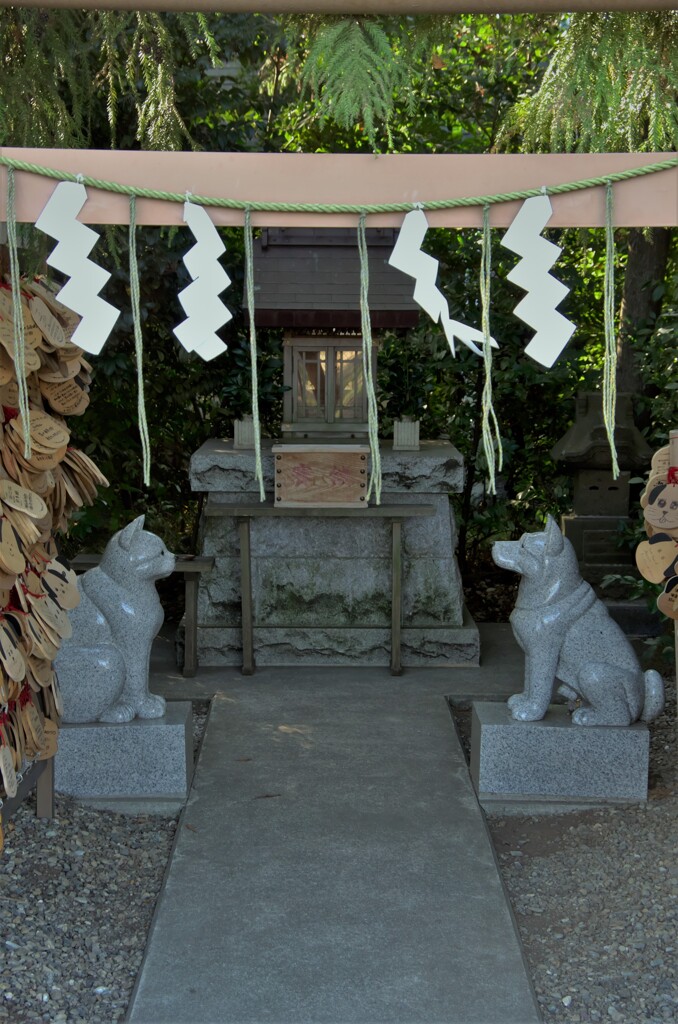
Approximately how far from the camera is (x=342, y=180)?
2545 millimetres

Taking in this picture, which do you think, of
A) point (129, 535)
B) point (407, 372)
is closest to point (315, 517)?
point (407, 372)

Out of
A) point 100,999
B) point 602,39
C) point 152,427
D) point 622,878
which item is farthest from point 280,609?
point 602,39

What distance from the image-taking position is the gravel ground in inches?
121

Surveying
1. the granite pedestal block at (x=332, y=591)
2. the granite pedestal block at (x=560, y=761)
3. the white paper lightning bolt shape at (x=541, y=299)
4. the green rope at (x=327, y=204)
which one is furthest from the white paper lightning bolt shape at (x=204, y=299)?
the granite pedestal block at (x=332, y=591)

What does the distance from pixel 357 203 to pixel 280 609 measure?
3.98m

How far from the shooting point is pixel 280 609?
628 centimetres

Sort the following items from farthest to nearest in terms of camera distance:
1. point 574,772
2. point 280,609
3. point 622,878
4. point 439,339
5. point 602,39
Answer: point 439,339 < point 280,609 < point 574,772 < point 622,878 < point 602,39

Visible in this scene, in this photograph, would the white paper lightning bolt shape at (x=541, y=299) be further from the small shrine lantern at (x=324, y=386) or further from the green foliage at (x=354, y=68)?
the small shrine lantern at (x=324, y=386)

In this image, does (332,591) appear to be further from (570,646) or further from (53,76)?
(53,76)

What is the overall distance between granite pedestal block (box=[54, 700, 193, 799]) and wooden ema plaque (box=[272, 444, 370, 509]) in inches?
70.4

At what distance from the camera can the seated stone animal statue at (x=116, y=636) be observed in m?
4.25

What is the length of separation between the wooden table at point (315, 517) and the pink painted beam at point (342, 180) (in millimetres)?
3376

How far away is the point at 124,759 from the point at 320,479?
2.05 meters

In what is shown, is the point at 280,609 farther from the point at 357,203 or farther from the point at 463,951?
the point at 357,203
